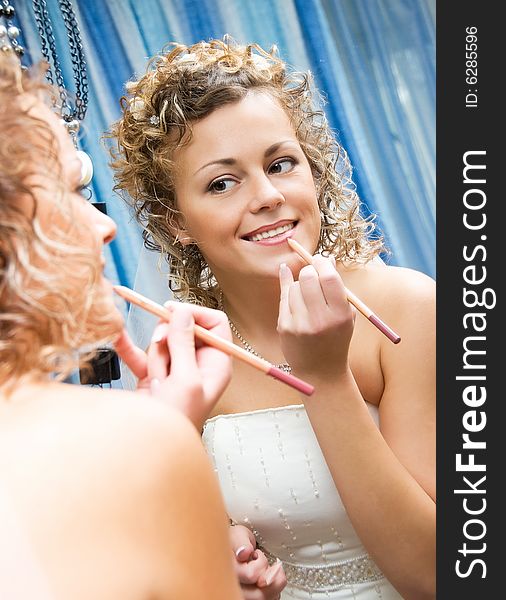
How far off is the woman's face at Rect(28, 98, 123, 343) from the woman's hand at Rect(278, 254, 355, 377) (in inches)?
15.2

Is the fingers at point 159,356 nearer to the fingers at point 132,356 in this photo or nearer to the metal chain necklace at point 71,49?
the fingers at point 132,356

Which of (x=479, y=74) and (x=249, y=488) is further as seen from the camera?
(x=249, y=488)

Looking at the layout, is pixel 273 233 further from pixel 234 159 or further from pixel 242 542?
pixel 242 542

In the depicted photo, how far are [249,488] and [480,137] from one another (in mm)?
710

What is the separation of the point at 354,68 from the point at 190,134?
0.65 m

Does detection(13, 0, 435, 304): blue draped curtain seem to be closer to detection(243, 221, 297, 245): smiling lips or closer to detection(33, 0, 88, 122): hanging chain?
detection(33, 0, 88, 122): hanging chain

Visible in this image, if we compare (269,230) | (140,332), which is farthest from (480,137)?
(140,332)

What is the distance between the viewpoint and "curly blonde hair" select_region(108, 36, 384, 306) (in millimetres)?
1485

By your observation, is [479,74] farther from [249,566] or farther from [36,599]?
[36,599]

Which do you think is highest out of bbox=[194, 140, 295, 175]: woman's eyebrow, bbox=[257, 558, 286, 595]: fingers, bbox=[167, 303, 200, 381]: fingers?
bbox=[194, 140, 295, 175]: woman's eyebrow

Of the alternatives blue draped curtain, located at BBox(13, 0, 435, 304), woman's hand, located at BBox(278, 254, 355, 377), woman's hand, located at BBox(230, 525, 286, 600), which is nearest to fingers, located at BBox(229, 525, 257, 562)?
woman's hand, located at BBox(230, 525, 286, 600)

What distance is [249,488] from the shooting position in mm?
1437

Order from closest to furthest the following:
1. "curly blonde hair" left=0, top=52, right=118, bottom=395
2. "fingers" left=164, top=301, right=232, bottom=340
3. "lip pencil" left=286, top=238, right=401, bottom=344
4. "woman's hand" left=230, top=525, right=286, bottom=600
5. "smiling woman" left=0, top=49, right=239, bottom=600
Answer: "smiling woman" left=0, top=49, right=239, bottom=600 → "curly blonde hair" left=0, top=52, right=118, bottom=395 → "fingers" left=164, top=301, right=232, bottom=340 → "lip pencil" left=286, top=238, right=401, bottom=344 → "woman's hand" left=230, top=525, right=286, bottom=600

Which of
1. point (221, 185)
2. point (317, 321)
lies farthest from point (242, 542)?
point (221, 185)
